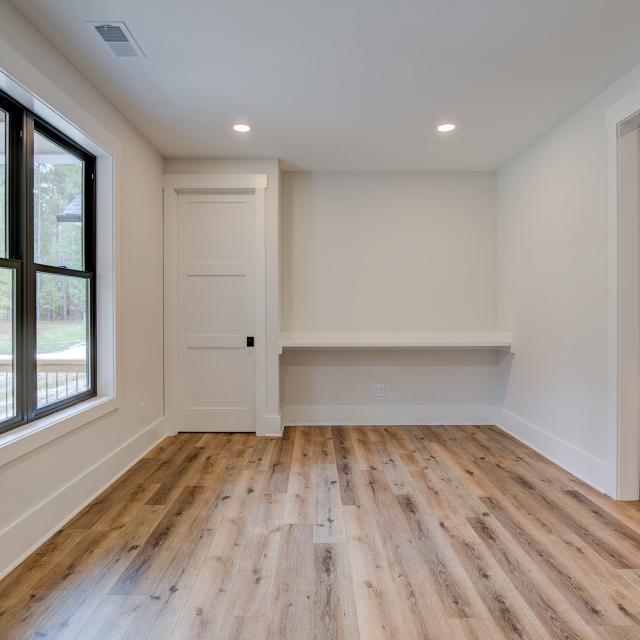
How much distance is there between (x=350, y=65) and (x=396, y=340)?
2.32 metres

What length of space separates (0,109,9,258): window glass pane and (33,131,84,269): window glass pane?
17 cm

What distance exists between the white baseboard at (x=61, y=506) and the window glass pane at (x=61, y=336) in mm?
505

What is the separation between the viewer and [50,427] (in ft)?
6.93

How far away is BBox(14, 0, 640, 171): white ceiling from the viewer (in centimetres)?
189

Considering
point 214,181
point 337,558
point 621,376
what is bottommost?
point 337,558

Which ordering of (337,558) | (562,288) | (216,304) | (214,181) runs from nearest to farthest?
1. (337,558)
2. (562,288)
3. (214,181)
4. (216,304)

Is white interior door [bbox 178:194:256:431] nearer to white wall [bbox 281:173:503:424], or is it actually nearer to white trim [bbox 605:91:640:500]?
white wall [bbox 281:173:503:424]

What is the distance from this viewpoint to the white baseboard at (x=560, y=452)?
2.62m

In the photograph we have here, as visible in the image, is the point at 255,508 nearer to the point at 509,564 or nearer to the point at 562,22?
the point at 509,564

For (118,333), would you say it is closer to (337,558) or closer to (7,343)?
(7,343)

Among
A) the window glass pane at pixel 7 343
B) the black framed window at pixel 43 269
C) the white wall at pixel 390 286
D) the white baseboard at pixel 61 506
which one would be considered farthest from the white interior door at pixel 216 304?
the window glass pane at pixel 7 343

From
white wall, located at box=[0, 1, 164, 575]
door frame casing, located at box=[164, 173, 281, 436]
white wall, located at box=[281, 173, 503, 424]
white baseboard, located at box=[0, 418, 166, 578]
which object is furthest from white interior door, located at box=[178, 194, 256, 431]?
white baseboard, located at box=[0, 418, 166, 578]

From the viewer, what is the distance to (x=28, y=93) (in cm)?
195

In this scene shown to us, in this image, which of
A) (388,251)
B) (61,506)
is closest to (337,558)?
(61,506)
